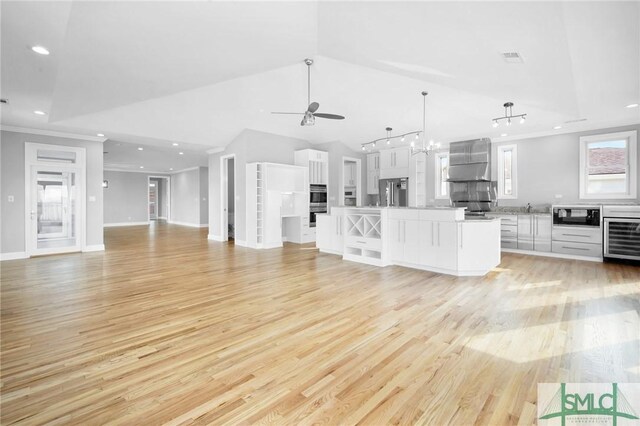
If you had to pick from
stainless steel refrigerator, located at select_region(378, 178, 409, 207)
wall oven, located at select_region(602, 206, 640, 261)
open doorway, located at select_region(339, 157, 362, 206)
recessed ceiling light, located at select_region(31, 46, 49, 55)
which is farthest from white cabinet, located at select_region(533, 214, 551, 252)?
recessed ceiling light, located at select_region(31, 46, 49, 55)

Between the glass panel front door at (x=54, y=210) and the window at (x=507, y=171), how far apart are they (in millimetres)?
10331

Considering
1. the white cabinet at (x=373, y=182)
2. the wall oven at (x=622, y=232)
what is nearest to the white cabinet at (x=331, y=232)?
the white cabinet at (x=373, y=182)

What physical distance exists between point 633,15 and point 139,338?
17.2ft

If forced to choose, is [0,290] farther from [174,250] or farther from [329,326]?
[329,326]

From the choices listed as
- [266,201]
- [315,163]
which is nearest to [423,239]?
[266,201]

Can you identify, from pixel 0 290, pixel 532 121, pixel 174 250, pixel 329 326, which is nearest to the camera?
pixel 329 326

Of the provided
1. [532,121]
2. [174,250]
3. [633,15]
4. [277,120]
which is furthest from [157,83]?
[532,121]

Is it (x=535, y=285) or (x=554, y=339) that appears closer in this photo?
(x=554, y=339)

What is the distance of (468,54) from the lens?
3627mm

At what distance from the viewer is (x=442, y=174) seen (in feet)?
27.9

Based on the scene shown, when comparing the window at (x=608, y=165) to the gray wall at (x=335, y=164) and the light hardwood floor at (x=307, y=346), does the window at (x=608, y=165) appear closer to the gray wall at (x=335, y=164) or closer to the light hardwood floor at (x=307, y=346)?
the light hardwood floor at (x=307, y=346)

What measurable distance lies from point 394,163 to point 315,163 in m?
2.39

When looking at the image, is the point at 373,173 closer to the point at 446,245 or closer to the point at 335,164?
the point at 335,164

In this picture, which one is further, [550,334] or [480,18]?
[480,18]
